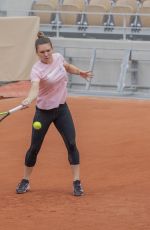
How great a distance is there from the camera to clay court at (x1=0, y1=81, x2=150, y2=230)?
24.6ft

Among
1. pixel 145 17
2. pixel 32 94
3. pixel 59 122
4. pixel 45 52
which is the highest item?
A: pixel 45 52

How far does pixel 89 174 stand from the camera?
10086 mm

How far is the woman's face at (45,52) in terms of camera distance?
8.11m

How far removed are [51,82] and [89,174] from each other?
90.1 inches

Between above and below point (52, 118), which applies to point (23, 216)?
below

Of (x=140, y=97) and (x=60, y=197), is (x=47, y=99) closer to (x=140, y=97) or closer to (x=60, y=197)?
(x=60, y=197)

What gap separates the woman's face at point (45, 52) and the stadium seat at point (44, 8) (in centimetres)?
1285

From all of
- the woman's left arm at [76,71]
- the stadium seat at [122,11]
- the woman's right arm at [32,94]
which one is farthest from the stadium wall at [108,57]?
the woman's right arm at [32,94]

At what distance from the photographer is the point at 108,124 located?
14.3 meters

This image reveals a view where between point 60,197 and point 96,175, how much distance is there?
1.54 m

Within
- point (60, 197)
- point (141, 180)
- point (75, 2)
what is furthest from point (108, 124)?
point (75, 2)

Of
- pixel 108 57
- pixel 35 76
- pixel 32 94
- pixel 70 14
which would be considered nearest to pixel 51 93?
pixel 35 76

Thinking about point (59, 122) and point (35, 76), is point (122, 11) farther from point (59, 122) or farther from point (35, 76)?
point (35, 76)

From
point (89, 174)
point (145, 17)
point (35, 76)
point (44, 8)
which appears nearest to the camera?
point (35, 76)
